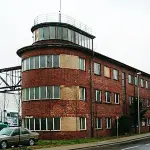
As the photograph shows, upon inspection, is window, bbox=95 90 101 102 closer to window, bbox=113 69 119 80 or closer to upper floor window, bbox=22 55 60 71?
window, bbox=113 69 119 80

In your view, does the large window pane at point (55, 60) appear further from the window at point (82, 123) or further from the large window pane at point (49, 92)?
the window at point (82, 123)

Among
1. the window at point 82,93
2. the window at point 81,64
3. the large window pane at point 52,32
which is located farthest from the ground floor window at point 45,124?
the large window pane at point 52,32

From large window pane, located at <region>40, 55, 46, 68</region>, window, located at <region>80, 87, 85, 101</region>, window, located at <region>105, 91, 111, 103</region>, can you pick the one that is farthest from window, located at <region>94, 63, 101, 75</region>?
large window pane, located at <region>40, 55, 46, 68</region>

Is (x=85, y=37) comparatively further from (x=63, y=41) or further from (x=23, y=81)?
(x=23, y=81)

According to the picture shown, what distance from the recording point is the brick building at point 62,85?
36.5 metres

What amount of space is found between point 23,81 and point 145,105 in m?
26.7

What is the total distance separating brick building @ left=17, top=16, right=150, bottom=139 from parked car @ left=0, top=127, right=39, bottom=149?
624 centimetres

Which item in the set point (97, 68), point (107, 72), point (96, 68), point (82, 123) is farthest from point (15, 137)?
point (107, 72)

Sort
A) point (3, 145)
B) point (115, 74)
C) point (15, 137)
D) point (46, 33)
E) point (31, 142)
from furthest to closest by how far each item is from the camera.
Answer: point (115, 74) < point (46, 33) < point (31, 142) < point (15, 137) < point (3, 145)

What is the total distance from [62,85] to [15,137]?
9942 mm

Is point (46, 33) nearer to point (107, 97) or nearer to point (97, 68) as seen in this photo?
point (97, 68)

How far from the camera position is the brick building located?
36.5 metres

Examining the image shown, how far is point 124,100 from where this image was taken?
166 feet

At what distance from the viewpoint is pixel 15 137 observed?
28.2 m
